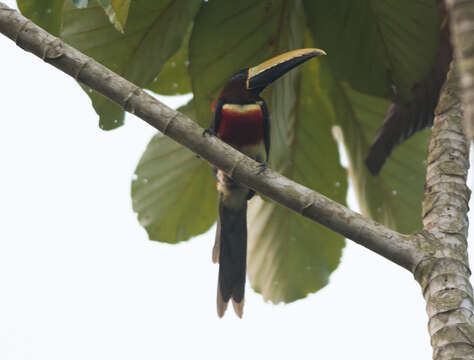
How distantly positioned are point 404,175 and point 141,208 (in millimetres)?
1436

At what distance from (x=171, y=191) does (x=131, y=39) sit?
932mm

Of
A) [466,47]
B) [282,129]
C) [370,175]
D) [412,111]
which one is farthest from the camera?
[370,175]

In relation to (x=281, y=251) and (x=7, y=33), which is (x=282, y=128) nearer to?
(x=281, y=251)

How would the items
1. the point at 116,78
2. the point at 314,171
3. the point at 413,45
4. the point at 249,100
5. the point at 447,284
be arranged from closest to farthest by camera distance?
1. the point at 447,284
2. the point at 116,78
3. the point at 413,45
4. the point at 249,100
5. the point at 314,171

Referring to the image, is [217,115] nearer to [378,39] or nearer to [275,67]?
[275,67]

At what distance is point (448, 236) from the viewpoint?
79.7 inches

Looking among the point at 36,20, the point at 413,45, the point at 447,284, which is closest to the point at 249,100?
the point at 413,45

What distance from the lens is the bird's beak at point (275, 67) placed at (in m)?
2.57

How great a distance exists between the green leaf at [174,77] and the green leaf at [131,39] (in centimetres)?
64

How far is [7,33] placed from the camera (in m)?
2.09

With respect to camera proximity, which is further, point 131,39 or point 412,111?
point 412,111

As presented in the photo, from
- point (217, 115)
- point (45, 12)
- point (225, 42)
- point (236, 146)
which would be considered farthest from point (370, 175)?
point (45, 12)

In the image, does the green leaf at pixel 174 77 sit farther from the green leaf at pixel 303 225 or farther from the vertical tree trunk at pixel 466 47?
the vertical tree trunk at pixel 466 47

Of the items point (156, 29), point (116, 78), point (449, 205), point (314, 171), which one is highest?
point (156, 29)
